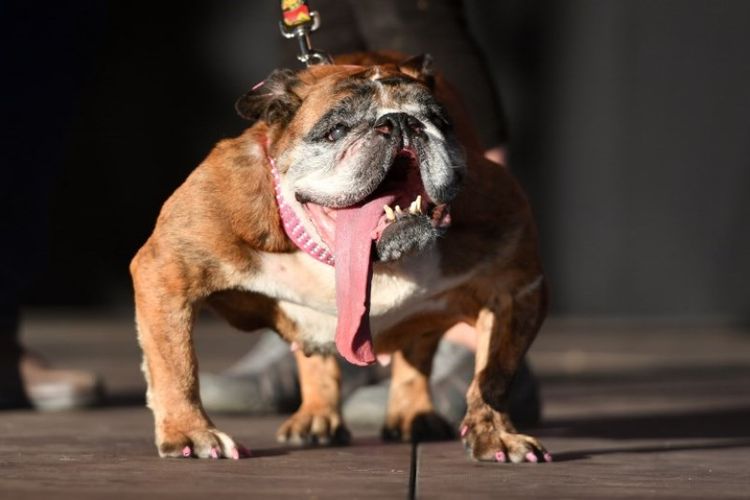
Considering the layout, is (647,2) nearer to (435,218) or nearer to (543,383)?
(543,383)

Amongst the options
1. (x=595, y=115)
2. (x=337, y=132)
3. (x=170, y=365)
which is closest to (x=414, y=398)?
(x=170, y=365)

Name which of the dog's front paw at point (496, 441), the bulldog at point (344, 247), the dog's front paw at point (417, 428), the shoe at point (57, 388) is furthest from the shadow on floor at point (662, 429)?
the shoe at point (57, 388)

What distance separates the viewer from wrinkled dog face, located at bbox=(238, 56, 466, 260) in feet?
11.9

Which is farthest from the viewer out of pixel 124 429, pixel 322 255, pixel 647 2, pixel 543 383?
pixel 647 2

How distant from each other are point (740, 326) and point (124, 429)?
4.94 metres

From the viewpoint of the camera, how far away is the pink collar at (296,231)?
389 cm

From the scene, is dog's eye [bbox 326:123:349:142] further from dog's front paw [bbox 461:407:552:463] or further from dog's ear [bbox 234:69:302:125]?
A: dog's front paw [bbox 461:407:552:463]

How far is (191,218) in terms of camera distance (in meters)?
3.93

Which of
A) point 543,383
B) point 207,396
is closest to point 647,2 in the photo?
point 543,383

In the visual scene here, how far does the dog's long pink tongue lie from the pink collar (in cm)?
17

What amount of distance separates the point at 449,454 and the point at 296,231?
67 centimetres

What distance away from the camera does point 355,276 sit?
370 centimetres

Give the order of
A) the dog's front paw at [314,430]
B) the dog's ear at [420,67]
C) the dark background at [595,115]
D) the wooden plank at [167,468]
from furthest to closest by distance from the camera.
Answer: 1. the dark background at [595,115]
2. the dog's front paw at [314,430]
3. the dog's ear at [420,67]
4. the wooden plank at [167,468]

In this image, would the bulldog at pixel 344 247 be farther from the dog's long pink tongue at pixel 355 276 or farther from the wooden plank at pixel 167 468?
the wooden plank at pixel 167 468
